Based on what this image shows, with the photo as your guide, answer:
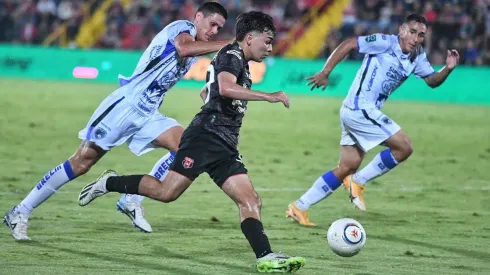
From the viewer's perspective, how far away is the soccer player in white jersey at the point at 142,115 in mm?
8922

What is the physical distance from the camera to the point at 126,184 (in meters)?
8.02

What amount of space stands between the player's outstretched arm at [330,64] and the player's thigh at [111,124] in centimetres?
188

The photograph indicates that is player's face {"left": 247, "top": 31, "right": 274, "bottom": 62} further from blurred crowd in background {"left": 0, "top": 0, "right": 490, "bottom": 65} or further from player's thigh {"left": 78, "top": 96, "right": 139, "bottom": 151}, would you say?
blurred crowd in background {"left": 0, "top": 0, "right": 490, "bottom": 65}

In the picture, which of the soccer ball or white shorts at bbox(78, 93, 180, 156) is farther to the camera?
white shorts at bbox(78, 93, 180, 156)

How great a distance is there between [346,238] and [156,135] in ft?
7.91

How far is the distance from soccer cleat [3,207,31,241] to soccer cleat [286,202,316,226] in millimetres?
2797

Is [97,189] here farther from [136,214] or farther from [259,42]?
[259,42]

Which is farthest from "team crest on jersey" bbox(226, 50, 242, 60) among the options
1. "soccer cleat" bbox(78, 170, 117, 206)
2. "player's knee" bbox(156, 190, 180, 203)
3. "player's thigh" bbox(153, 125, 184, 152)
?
"player's thigh" bbox(153, 125, 184, 152)

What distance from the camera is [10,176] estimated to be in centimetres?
1276

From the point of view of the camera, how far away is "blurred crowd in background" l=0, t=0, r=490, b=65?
29.2m

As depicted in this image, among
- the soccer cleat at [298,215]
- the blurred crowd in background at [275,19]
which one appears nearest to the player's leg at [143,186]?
the soccer cleat at [298,215]

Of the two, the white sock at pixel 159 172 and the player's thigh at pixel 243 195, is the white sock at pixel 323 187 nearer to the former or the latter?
the white sock at pixel 159 172

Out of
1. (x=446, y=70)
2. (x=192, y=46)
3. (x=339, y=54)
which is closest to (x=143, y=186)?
(x=192, y=46)

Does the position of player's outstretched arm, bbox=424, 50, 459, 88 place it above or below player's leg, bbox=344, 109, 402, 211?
above
